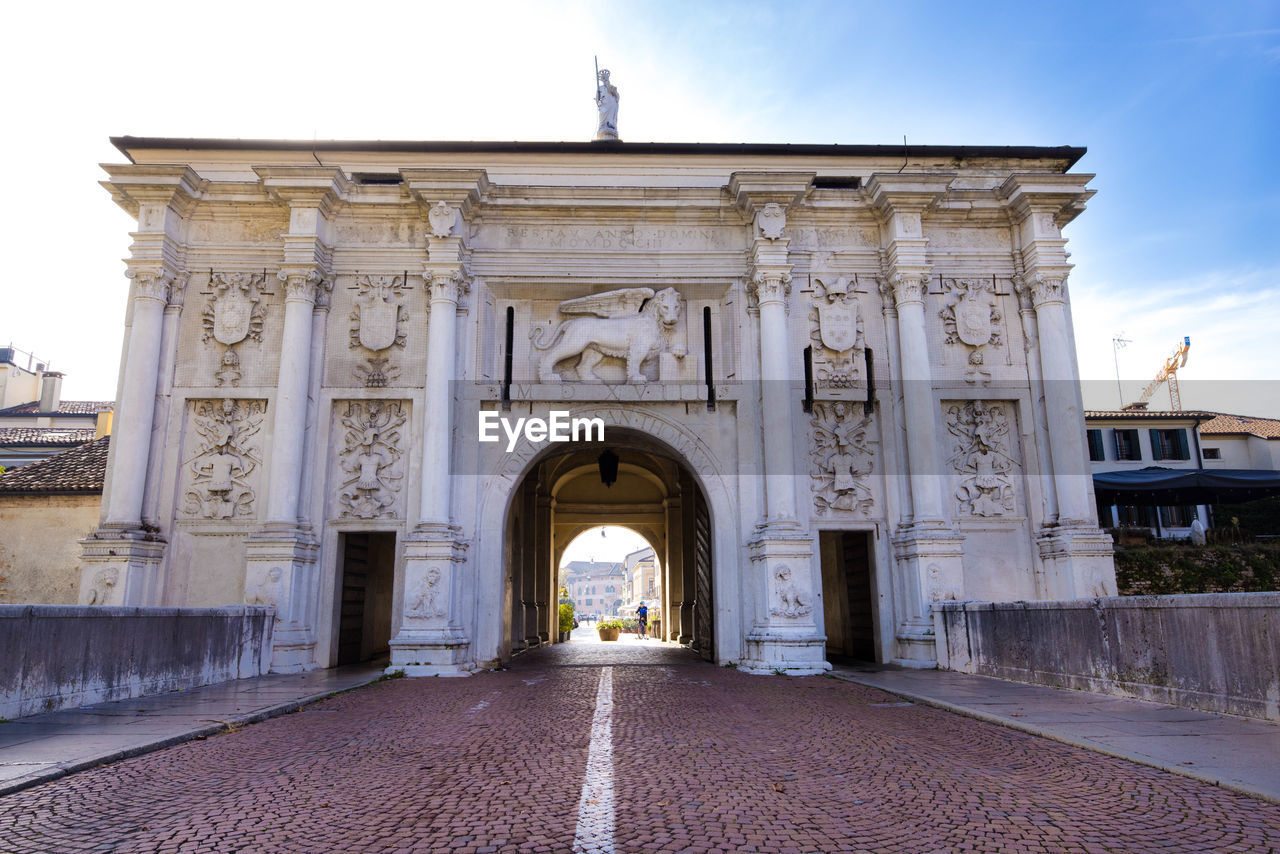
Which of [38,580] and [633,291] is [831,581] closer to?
[633,291]

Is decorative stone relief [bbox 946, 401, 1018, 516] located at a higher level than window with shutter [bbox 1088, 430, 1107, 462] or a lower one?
lower

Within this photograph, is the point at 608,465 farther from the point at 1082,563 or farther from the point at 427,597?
the point at 1082,563

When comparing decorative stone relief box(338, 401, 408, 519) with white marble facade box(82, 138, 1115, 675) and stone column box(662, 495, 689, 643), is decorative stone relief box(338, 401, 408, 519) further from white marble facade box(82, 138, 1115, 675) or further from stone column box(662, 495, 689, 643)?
stone column box(662, 495, 689, 643)

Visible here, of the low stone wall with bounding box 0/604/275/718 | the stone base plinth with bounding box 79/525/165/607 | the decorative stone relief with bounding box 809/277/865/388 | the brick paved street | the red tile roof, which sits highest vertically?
the red tile roof

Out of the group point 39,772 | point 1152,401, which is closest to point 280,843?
point 39,772

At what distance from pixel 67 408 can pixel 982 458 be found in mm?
41611

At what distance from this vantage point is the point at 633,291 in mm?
15719

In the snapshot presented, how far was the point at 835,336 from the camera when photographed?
1556 cm

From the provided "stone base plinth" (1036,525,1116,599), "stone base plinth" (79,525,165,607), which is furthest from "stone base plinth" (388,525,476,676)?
"stone base plinth" (1036,525,1116,599)

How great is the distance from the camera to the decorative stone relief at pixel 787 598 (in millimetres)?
13570

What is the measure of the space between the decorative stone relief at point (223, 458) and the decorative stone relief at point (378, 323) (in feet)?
6.65

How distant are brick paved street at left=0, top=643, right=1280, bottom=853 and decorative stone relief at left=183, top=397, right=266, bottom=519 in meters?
7.95

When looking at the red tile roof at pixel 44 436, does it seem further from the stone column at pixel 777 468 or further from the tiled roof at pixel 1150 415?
the tiled roof at pixel 1150 415

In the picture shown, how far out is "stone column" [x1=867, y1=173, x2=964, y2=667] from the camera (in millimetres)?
13844
